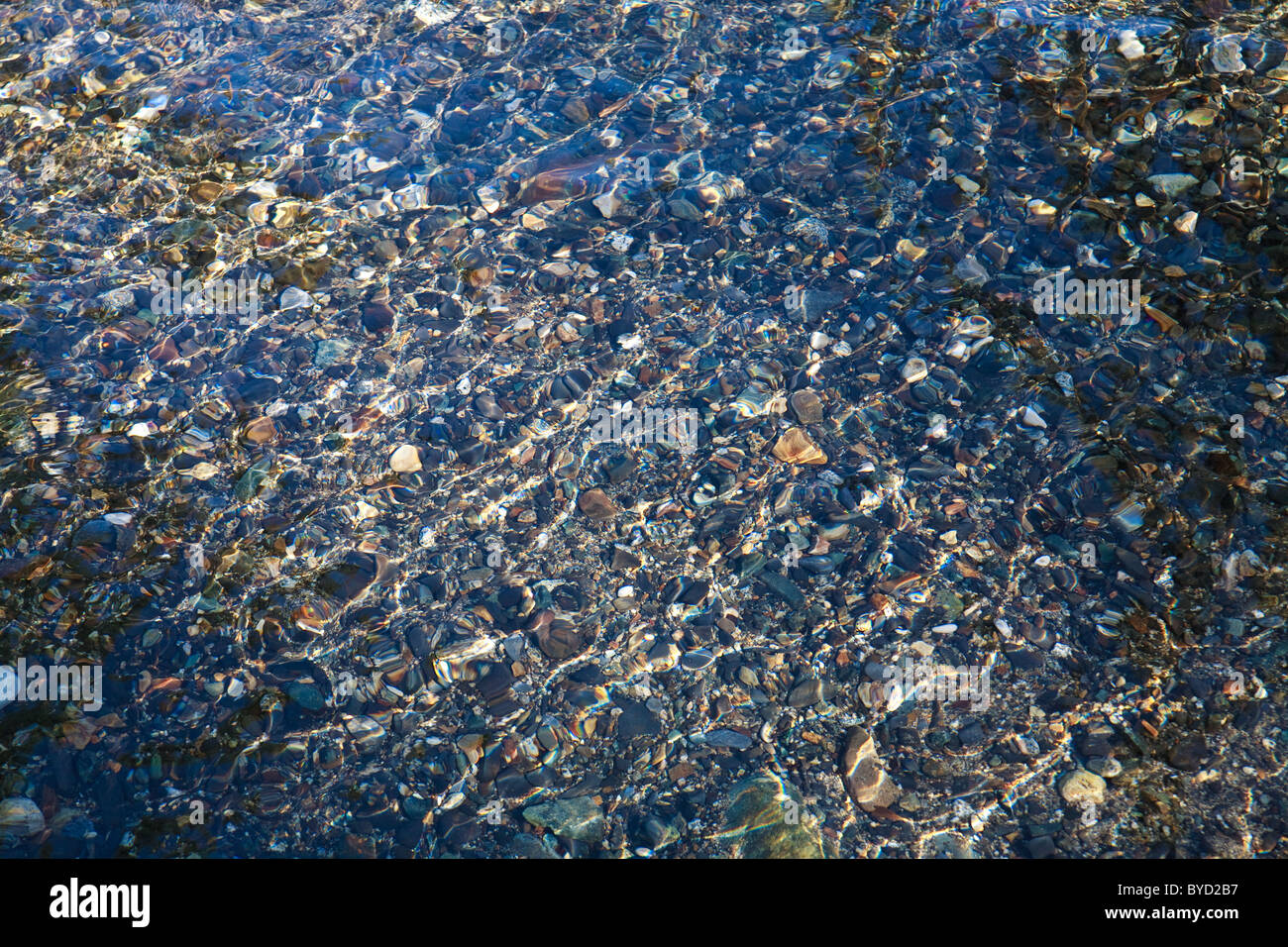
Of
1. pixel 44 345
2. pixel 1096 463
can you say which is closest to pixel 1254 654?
pixel 1096 463

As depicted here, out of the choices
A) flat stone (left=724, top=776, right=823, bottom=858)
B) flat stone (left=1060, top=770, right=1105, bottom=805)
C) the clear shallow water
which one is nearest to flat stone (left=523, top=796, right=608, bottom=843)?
the clear shallow water

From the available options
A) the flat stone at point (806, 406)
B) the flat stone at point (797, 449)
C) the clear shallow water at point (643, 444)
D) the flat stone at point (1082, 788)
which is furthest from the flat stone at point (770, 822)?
the flat stone at point (806, 406)

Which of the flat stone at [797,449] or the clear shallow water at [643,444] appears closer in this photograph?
the clear shallow water at [643,444]

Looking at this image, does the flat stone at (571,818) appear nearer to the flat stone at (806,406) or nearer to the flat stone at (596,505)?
the flat stone at (596,505)

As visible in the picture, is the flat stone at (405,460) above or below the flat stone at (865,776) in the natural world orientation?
above

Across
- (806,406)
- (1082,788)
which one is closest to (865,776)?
(1082,788)

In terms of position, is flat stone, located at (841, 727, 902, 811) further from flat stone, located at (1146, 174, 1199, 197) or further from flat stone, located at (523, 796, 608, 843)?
flat stone, located at (1146, 174, 1199, 197)

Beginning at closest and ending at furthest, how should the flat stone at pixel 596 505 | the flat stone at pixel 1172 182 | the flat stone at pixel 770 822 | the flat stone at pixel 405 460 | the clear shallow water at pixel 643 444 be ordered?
the flat stone at pixel 770 822 < the clear shallow water at pixel 643 444 < the flat stone at pixel 596 505 < the flat stone at pixel 405 460 < the flat stone at pixel 1172 182

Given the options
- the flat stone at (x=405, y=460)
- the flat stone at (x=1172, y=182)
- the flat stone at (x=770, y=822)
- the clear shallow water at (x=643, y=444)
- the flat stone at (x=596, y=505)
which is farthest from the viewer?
the flat stone at (x=1172, y=182)
